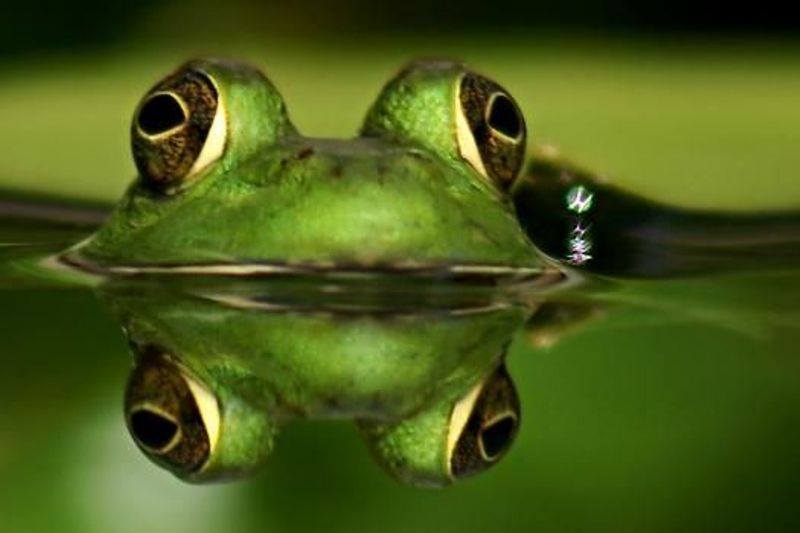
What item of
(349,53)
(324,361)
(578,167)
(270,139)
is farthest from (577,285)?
(349,53)

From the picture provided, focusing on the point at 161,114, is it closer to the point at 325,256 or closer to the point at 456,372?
the point at 325,256

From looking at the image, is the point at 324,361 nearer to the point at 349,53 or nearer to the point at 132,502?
the point at 132,502

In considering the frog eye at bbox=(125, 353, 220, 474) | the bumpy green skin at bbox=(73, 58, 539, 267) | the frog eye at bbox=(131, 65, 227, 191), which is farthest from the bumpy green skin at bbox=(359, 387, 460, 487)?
the frog eye at bbox=(131, 65, 227, 191)

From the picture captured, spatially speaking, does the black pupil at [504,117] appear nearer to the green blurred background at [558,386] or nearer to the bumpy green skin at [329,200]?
the bumpy green skin at [329,200]

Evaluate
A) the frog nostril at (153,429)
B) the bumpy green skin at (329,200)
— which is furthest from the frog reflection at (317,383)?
the bumpy green skin at (329,200)

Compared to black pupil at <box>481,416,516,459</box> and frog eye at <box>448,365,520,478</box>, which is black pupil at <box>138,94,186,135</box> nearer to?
frog eye at <box>448,365,520,478</box>

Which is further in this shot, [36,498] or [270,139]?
[270,139]

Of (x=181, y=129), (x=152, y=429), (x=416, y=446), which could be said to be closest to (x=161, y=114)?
(x=181, y=129)
